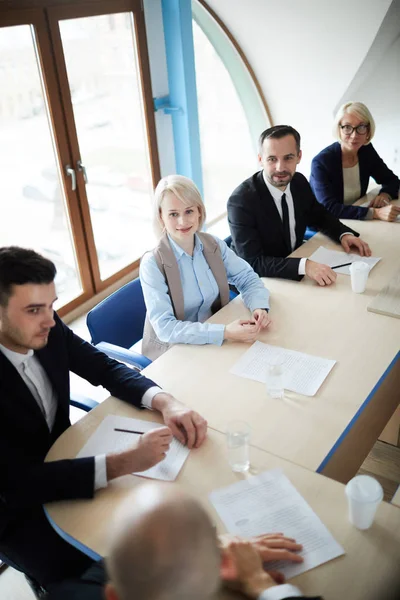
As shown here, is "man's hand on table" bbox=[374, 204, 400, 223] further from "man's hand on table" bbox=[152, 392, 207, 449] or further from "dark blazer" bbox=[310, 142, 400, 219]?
"man's hand on table" bbox=[152, 392, 207, 449]

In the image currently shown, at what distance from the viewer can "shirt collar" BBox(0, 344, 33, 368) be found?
1.66 metres

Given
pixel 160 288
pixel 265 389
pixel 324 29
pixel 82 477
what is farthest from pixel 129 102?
pixel 82 477

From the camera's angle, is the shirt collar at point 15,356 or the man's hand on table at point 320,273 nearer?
the shirt collar at point 15,356

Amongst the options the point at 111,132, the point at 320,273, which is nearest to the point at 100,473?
the point at 320,273

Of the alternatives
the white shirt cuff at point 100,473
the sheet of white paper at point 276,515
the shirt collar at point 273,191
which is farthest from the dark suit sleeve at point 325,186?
the white shirt cuff at point 100,473

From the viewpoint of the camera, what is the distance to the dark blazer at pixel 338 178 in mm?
3385

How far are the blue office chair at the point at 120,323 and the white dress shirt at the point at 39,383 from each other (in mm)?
435

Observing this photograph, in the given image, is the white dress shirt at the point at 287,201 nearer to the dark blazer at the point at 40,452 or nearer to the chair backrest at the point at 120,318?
the chair backrest at the point at 120,318

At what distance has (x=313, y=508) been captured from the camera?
1.40 metres

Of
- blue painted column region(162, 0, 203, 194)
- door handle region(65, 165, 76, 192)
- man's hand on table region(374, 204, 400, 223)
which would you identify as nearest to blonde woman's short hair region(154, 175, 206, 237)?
man's hand on table region(374, 204, 400, 223)

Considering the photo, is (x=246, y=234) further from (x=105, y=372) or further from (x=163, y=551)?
(x=163, y=551)

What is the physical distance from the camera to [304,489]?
1458 millimetres

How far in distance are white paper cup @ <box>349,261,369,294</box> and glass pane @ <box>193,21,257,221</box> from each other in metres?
3.64

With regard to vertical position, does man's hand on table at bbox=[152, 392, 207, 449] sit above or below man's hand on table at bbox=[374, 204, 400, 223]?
below
